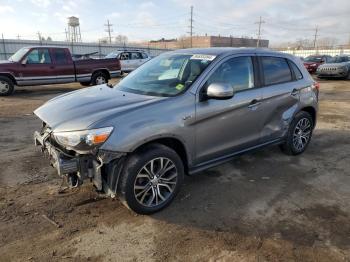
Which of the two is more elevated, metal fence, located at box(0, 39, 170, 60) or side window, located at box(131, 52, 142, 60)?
metal fence, located at box(0, 39, 170, 60)

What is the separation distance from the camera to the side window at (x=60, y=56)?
44.4ft

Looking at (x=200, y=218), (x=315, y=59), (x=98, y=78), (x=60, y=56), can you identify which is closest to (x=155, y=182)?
(x=200, y=218)

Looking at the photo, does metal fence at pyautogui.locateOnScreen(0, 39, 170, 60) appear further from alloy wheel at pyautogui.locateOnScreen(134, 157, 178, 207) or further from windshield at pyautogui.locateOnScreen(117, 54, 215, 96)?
alloy wheel at pyautogui.locateOnScreen(134, 157, 178, 207)

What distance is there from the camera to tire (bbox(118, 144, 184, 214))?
11.4 ft

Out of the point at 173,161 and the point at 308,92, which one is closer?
the point at 173,161

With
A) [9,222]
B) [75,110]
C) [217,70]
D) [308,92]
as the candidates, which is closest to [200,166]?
[217,70]

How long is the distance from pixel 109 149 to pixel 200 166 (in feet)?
4.36

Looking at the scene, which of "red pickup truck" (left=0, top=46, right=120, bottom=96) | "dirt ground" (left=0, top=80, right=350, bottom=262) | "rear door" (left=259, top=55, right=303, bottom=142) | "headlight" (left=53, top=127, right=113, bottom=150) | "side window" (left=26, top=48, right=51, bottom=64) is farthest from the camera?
"side window" (left=26, top=48, right=51, bottom=64)

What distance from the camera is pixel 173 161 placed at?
3811 mm

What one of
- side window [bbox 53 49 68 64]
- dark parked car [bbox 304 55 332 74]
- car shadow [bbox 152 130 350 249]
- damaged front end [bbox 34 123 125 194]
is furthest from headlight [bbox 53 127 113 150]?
dark parked car [bbox 304 55 332 74]

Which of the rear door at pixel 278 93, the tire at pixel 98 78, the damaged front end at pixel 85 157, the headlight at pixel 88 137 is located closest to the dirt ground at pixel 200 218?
the damaged front end at pixel 85 157

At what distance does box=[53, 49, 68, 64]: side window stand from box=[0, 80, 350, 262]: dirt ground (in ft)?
29.2

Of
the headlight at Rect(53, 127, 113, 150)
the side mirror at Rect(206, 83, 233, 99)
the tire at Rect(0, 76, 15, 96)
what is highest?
the side mirror at Rect(206, 83, 233, 99)

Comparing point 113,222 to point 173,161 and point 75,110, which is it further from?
point 75,110
